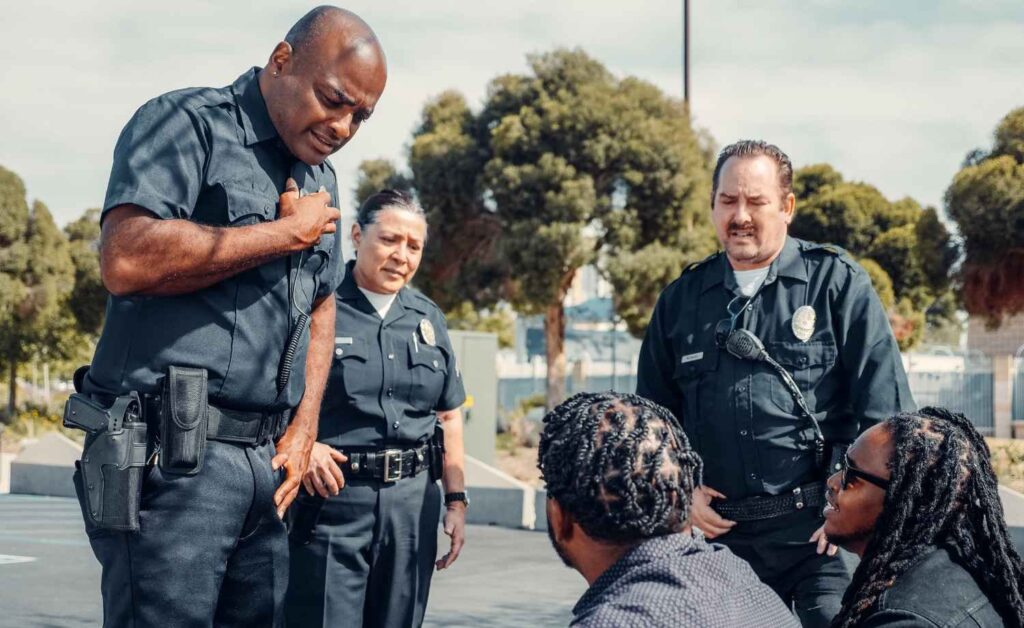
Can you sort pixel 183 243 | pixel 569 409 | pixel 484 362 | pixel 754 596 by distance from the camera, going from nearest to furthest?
1. pixel 754 596
2. pixel 569 409
3. pixel 183 243
4. pixel 484 362

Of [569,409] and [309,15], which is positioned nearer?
[569,409]

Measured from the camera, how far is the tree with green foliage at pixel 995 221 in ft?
66.3

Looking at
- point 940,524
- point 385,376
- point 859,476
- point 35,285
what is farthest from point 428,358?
point 35,285

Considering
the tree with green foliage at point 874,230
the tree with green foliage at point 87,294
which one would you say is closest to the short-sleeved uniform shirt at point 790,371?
the tree with green foliage at point 87,294

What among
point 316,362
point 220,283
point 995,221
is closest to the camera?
point 220,283

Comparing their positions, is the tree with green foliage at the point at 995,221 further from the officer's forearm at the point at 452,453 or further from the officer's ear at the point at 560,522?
the officer's ear at the point at 560,522

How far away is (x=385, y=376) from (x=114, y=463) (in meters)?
1.62

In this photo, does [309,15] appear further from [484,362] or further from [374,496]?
[484,362]

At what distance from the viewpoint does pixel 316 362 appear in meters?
3.62

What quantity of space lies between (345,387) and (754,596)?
252cm

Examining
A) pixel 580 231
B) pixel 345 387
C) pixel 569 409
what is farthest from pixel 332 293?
pixel 580 231

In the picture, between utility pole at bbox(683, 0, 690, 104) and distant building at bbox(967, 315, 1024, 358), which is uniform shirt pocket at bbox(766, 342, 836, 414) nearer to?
utility pole at bbox(683, 0, 690, 104)

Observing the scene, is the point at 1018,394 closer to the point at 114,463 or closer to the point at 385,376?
the point at 385,376

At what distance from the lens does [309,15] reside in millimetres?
3279
